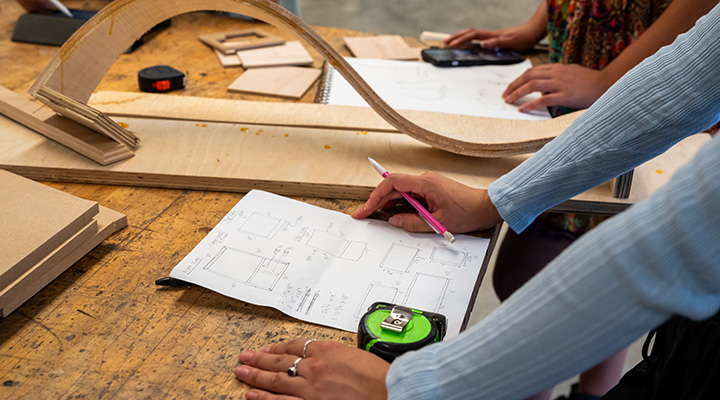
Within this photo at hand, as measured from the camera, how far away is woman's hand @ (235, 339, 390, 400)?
0.64 metres

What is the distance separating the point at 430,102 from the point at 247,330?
2.69 feet

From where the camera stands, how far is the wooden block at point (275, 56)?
158 cm

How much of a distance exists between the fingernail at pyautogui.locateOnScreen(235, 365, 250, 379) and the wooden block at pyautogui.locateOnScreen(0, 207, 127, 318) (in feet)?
1.08

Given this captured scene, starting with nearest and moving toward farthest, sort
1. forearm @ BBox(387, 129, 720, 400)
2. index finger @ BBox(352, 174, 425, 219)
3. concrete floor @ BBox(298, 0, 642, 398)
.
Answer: forearm @ BBox(387, 129, 720, 400)
index finger @ BBox(352, 174, 425, 219)
concrete floor @ BBox(298, 0, 642, 398)

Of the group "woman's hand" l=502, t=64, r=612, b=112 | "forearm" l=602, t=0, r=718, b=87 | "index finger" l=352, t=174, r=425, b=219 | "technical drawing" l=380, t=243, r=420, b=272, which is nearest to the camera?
"technical drawing" l=380, t=243, r=420, b=272

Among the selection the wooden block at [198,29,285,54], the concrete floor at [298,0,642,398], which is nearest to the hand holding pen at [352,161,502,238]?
the wooden block at [198,29,285,54]

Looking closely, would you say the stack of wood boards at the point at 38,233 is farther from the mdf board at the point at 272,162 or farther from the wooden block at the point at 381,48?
the wooden block at the point at 381,48

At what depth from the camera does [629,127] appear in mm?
857

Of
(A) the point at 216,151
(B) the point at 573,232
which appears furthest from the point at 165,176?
(B) the point at 573,232

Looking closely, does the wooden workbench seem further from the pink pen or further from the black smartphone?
the black smartphone

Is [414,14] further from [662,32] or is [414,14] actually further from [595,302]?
[595,302]

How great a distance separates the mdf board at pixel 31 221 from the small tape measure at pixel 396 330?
0.46 metres

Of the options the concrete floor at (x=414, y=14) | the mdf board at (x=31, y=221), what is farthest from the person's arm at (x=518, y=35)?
the concrete floor at (x=414, y=14)

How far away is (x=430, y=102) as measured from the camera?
139 cm
